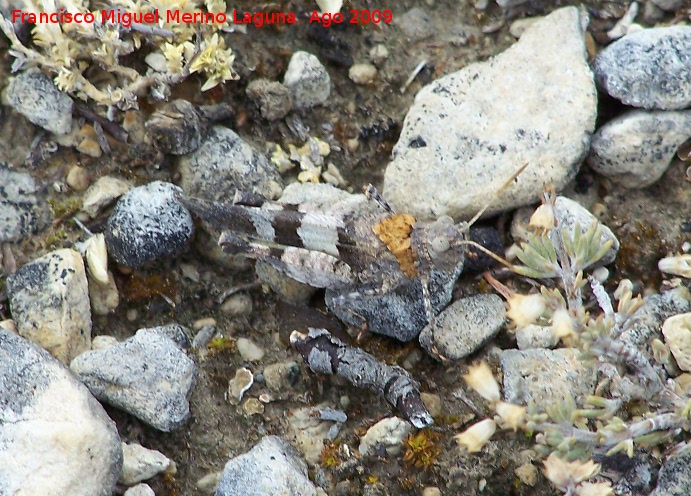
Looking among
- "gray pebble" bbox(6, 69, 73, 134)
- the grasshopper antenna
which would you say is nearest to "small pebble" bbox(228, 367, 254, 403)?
the grasshopper antenna

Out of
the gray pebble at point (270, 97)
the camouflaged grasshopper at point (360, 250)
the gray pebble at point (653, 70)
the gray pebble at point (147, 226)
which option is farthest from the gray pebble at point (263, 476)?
the gray pebble at point (653, 70)

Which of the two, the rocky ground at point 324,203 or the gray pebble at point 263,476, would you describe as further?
the rocky ground at point 324,203

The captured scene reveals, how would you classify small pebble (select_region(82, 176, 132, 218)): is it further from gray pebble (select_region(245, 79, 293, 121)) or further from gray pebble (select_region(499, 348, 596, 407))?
gray pebble (select_region(499, 348, 596, 407))

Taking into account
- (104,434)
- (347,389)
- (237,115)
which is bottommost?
(347,389)

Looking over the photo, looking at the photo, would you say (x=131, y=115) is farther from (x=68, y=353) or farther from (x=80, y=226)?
(x=68, y=353)

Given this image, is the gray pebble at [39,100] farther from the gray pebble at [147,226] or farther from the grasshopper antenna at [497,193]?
the grasshopper antenna at [497,193]

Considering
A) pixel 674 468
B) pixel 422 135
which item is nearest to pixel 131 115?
pixel 422 135
